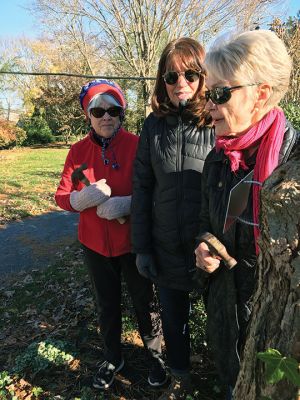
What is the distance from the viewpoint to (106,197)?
258 cm

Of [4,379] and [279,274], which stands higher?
[279,274]

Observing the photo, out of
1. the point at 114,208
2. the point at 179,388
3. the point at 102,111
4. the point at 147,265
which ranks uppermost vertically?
the point at 102,111

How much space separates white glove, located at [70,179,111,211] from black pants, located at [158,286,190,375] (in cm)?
67

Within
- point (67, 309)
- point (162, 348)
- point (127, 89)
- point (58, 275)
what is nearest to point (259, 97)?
point (162, 348)

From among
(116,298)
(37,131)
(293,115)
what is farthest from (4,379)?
(37,131)

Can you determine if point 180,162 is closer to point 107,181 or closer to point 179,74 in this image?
point 179,74

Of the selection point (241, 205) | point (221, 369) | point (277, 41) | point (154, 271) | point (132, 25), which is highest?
point (132, 25)

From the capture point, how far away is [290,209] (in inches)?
39.6

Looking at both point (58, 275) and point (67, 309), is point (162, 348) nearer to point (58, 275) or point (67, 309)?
point (67, 309)

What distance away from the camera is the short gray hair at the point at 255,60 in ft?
5.21

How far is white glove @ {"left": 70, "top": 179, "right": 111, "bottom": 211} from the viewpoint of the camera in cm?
255

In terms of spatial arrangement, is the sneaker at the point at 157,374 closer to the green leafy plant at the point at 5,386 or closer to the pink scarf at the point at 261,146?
the green leafy plant at the point at 5,386

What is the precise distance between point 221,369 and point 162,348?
1.31 meters

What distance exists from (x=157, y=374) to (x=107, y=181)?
1.46m
